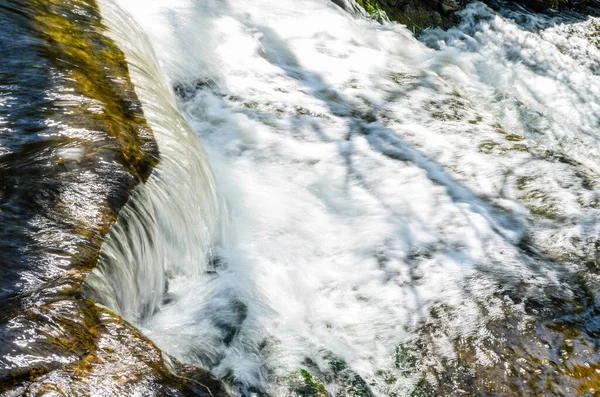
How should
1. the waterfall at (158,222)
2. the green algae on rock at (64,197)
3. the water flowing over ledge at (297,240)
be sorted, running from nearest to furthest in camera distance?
the green algae on rock at (64,197) < the water flowing over ledge at (297,240) < the waterfall at (158,222)

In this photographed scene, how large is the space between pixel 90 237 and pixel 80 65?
5.13 feet

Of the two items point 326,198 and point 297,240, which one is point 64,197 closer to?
point 297,240

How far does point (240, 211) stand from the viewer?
4.10 m

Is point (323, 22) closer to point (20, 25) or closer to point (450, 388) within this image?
point (20, 25)

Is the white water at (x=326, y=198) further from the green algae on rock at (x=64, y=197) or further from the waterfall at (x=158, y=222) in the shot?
the green algae on rock at (x=64, y=197)

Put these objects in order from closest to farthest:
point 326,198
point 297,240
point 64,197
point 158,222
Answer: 1. point 64,197
2. point 158,222
3. point 297,240
4. point 326,198

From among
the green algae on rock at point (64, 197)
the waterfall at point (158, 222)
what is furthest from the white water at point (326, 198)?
the green algae on rock at point (64, 197)

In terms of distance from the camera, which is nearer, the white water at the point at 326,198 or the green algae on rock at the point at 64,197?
the green algae on rock at the point at 64,197

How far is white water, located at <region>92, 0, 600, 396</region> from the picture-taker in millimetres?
3055

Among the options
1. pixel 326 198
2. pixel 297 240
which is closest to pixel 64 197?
pixel 297 240

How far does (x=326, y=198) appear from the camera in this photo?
448 cm

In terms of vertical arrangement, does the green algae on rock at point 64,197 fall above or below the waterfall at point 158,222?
above

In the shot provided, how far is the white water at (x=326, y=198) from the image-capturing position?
305cm

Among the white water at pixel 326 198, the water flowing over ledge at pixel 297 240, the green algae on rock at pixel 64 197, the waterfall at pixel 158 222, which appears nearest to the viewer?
the green algae on rock at pixel 64 197
